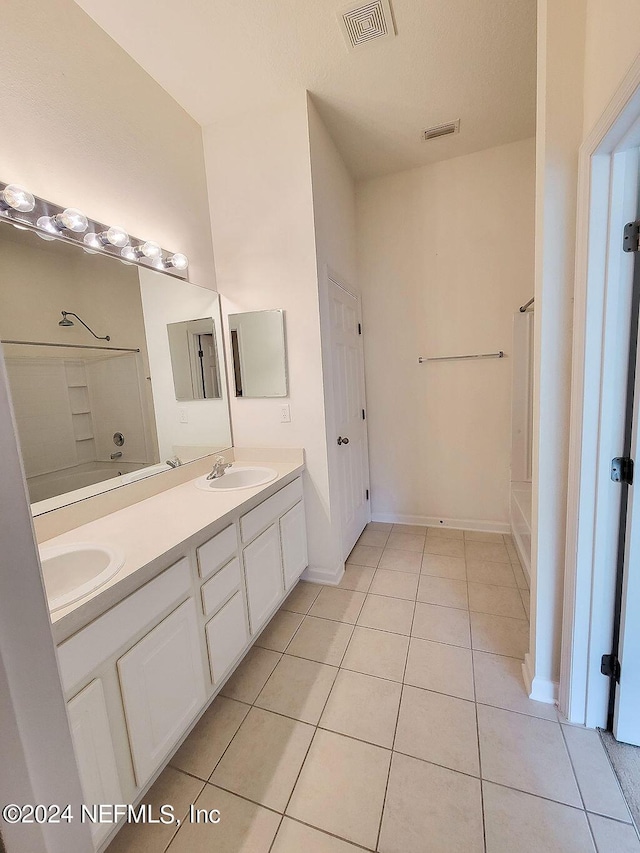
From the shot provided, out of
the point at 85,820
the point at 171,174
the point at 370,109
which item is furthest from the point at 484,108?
the point at 85,820

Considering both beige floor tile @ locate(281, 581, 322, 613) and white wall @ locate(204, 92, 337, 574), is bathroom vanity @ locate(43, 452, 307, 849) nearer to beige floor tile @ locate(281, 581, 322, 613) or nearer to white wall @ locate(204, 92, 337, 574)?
beige floor tile @ locate(281, 581, 322, 613)

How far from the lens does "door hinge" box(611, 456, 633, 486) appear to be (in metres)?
1.12

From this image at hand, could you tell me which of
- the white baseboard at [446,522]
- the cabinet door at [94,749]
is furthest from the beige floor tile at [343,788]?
the white baseboard at [446,522]

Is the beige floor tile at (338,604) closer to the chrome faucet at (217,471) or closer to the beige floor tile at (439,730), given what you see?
the beige floor tile at (439,730)

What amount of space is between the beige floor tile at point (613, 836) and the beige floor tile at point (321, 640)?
0.98 m

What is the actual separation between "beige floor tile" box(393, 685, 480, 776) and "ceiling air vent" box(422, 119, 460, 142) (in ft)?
10.4

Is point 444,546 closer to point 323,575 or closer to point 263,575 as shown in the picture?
point 323,575

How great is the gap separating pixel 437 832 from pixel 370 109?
326cm

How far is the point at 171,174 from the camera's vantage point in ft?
6.32

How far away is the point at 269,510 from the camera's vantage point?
6.03ft

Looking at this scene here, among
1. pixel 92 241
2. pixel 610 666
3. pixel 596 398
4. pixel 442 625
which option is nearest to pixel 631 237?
pixel 596 398

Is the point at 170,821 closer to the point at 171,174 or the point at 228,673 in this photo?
the point at 228,673

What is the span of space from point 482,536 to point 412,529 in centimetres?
55

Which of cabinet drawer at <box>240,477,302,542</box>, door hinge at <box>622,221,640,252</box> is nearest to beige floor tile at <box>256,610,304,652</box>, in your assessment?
cabinet drawer at <box>240,477,302,542</box>
